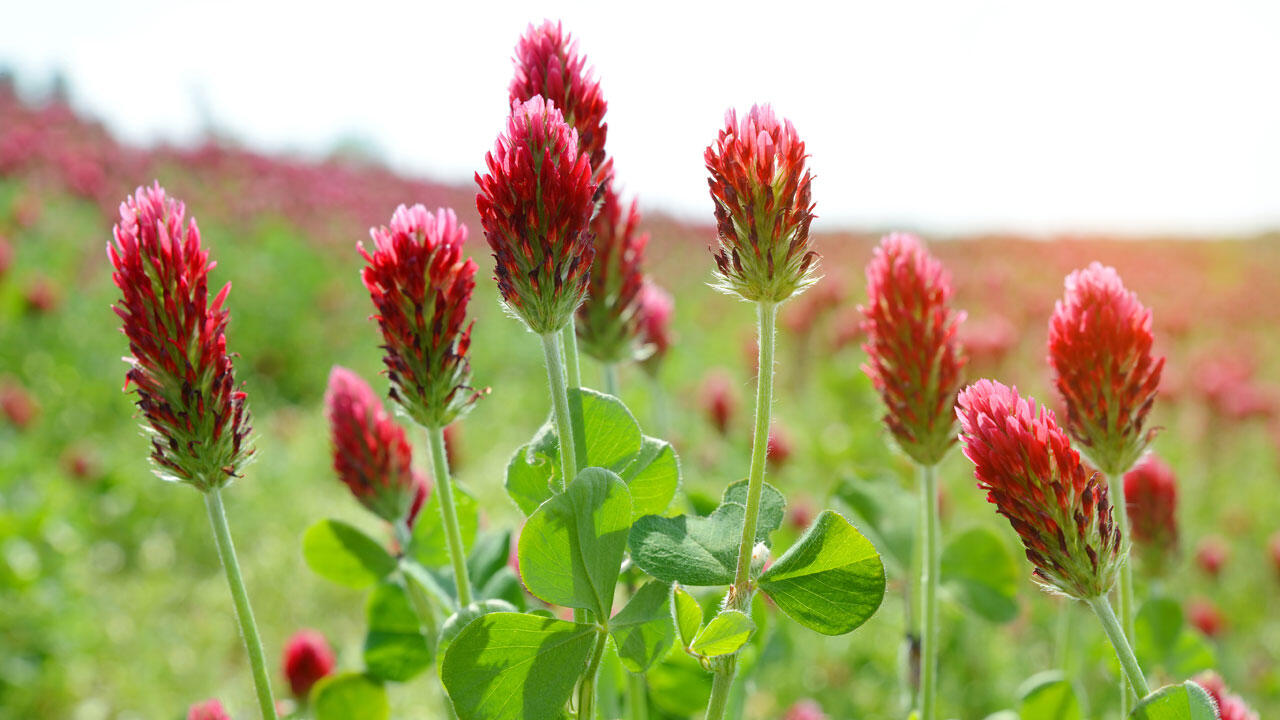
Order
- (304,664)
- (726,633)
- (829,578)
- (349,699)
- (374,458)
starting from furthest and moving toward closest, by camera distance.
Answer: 1. (304,664)
2. (374,458)
3. (349,699)
4. (829,578)
5. (726,633)

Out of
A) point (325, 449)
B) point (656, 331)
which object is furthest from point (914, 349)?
point (325, 449)

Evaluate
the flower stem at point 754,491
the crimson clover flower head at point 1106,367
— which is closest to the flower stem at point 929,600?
the crimson clover flower head at point 1106,367

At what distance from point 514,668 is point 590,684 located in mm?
92

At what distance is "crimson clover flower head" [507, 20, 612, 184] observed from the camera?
0.95 metres

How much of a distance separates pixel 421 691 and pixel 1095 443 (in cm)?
270

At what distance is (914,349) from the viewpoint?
44.8 inches

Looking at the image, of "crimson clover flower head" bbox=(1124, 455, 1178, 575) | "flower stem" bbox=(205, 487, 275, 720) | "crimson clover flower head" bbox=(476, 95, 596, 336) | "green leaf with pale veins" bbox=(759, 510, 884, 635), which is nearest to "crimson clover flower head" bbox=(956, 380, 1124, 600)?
"green leaf with pale veins" bbox=(759, 510, 884, 635)

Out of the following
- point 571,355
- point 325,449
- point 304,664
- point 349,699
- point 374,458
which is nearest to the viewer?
point 571,355

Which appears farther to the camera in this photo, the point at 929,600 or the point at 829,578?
the point at 929,600

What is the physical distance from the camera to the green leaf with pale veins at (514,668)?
77cm

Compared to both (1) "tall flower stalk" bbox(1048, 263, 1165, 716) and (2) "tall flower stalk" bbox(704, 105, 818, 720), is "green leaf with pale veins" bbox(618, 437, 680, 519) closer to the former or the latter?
(2) "tall flower stalk" bbox(704, 105, 818, 720)

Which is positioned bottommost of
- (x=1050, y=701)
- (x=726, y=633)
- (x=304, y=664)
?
(x=304, y=664)

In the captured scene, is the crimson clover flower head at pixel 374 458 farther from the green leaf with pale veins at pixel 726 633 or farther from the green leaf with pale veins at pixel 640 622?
the green leaf with pale veins at pixel 726 633

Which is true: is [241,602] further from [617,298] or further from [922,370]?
[922,370]
